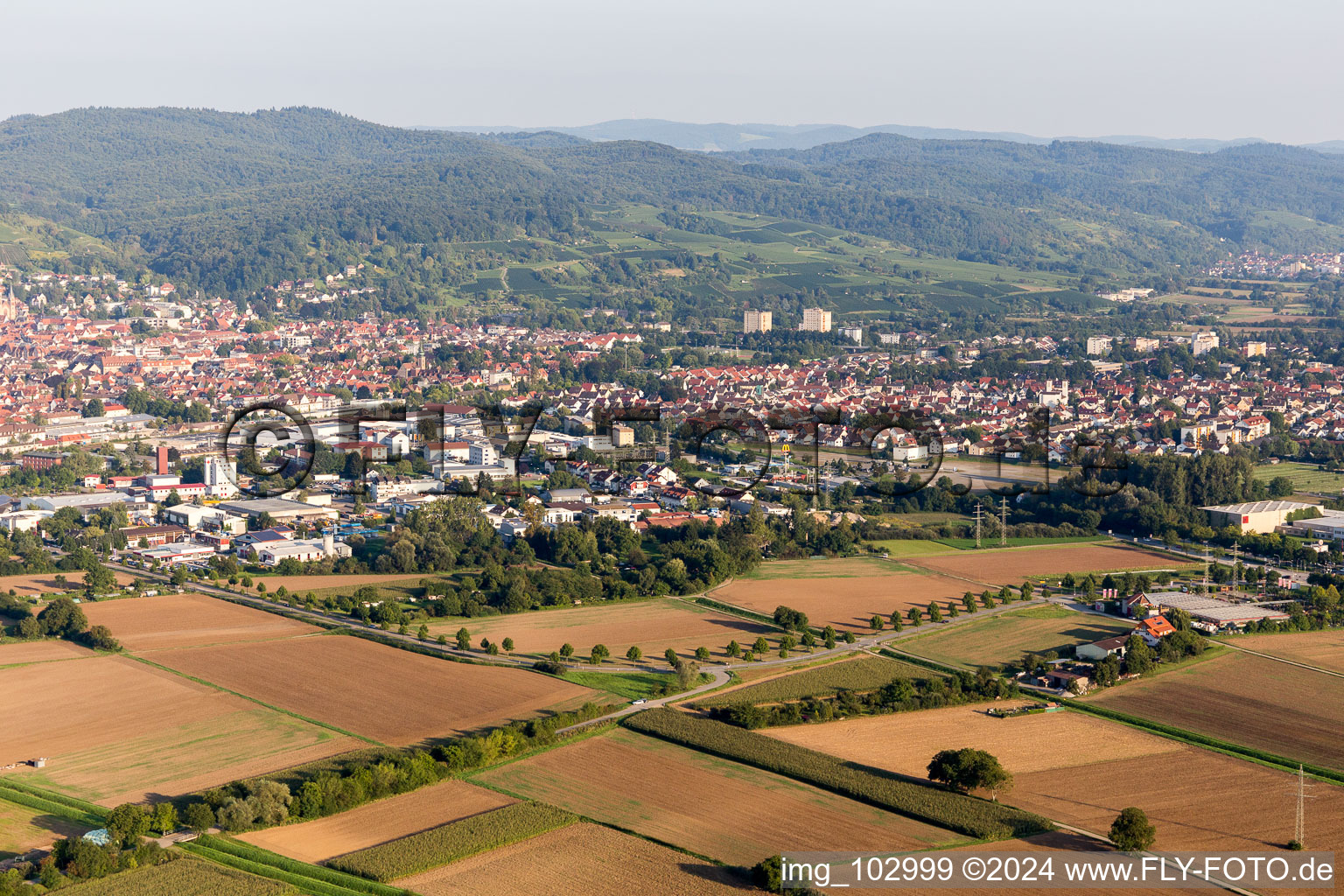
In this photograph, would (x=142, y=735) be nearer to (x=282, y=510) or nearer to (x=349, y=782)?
(x=349, y=782)

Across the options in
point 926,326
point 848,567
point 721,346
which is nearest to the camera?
point 848,567

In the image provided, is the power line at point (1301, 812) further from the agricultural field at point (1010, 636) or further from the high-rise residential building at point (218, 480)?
the high-rise residential building at point (218, 480)

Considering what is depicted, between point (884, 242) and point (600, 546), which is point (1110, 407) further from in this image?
point (884, 242)

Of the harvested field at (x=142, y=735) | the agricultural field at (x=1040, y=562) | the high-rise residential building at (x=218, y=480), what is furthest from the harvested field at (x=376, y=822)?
the high-rise residential building at (x=218, y=480)

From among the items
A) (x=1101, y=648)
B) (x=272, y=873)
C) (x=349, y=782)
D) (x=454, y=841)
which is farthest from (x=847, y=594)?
(x=272, y=873)

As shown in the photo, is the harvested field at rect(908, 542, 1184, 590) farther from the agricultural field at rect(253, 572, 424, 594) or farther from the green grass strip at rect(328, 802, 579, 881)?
the green grass strip at rect(328, 802, 579, 881)

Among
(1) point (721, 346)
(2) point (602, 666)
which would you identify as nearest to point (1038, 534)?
(2) point (602, 666)
